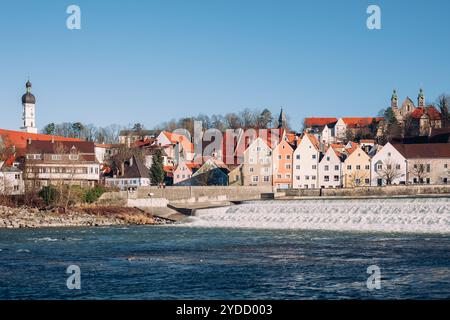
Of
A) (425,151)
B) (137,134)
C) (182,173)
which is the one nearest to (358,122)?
(137,134)

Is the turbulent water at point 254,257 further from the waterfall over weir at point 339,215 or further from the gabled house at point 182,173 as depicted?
the gabled house at point 182,173

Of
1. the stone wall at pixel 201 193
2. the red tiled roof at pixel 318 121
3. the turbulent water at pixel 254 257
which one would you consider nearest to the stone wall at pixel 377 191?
the stone wall at pixel 201 193

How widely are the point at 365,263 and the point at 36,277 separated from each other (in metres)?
14.3

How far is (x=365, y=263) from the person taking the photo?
3222 centimetres

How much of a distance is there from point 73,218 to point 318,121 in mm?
83871

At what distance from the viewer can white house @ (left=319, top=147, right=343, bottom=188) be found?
82.4 meters

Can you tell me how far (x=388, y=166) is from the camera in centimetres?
8075

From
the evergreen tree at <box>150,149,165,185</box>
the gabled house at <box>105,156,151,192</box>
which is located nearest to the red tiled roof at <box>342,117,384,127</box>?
the evergreen tree at <box>150,149,165,185</box>

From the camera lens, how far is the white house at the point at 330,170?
3243 inches

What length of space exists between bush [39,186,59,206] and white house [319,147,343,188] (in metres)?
30.7

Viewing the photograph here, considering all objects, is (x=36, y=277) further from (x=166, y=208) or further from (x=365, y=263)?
(x=166, y=208)

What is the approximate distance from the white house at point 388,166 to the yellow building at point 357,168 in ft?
2.38

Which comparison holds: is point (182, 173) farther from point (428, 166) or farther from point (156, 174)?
point (428, 166)

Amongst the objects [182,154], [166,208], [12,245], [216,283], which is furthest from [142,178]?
[216,283]
